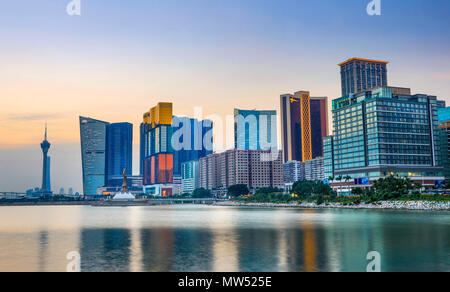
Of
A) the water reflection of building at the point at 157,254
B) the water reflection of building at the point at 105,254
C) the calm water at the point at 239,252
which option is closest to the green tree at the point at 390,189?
the calm water at the point at 239,252

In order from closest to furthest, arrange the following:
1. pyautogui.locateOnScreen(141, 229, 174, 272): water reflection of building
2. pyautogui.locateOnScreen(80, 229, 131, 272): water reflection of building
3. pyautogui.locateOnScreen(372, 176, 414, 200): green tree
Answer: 1. pyautogui.locateOnScreen(80, 229, 131, 272): water reflection of building
2. pyautogui.locateOnScreen(141, 229, 174, 272): water reflection of building
3. pyautogui.locateOnScreen(372, 176, 414, 200): green tree

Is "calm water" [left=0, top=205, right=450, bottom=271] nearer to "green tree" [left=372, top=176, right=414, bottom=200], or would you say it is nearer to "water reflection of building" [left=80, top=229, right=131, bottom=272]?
"water reflection of building" [left=80, top=229, right=131, bottom=272]

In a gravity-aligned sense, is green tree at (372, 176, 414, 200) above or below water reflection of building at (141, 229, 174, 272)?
above

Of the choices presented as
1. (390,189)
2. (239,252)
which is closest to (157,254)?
(239,252)

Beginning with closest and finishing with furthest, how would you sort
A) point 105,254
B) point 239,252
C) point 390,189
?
1. point 105,254
2. point 239,252
3. point 390,189

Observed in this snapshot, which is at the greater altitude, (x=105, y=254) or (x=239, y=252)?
(x=105, y=254)

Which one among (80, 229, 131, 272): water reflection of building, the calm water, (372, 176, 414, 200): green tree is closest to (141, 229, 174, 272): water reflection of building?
the calm water

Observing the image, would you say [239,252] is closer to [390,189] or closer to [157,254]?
[157,254]

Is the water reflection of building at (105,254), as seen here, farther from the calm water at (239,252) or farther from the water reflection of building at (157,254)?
the water reflection of building at (157,254)

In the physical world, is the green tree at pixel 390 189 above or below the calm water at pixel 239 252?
above
